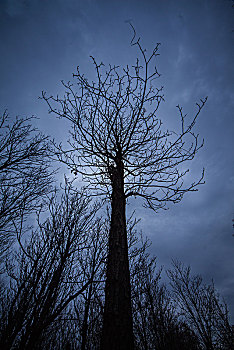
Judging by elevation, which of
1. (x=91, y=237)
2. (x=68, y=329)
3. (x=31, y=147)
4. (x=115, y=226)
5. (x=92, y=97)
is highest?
(x=31, y=147)

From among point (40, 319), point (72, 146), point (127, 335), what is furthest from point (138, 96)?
point (40, 319)

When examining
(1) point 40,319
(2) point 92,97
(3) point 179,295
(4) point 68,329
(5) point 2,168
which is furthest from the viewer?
(3) point 179,295

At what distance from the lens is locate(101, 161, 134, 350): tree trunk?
154 cm

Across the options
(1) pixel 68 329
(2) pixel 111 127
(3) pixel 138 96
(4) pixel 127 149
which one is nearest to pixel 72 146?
(2) pixel 111 127

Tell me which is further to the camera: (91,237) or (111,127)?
(91,237)

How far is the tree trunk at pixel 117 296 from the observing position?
1.54 m

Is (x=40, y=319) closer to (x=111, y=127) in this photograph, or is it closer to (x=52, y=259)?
(x=52, y=259)

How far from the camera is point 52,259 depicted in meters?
3.67

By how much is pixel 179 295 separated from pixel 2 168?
44.0ft

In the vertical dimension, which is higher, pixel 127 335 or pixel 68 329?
pixel 127 335

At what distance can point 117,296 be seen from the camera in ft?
5.98

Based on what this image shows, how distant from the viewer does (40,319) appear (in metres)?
2.43

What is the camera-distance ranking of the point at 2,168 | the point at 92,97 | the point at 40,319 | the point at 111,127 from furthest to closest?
1. the point at 2,168
2. the point at 111,127
3. the point at 92,97
4. the point at 40,319

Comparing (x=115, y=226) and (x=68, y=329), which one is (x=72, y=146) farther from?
(x=68, y=329)
